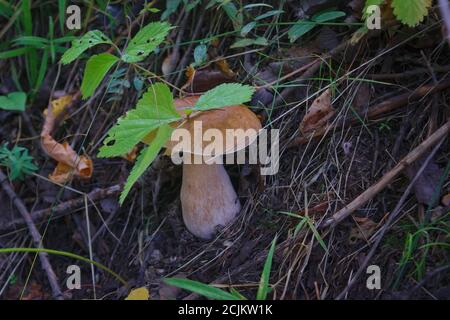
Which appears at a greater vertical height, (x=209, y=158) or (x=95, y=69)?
(x=95, y=69)

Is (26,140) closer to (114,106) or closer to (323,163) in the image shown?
(114,106)

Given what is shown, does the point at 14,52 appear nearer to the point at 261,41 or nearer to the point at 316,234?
the point at 261,41

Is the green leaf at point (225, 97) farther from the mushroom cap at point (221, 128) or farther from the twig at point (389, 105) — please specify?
the twig at point (389, 105)

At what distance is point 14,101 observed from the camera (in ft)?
9.12

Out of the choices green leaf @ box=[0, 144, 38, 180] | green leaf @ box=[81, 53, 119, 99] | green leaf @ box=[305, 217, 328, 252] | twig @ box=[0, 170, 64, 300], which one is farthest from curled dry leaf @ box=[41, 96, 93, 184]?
green leaf @ box=[305, 217, 328, 252]

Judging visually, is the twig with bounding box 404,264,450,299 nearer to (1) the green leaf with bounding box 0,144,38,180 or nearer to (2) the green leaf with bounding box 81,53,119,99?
(2) the green leaf with bounding box 81,53,119,99

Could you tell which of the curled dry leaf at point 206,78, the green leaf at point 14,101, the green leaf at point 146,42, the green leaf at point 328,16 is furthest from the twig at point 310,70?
the green leaf at point 14,101

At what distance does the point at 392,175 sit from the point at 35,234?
5.60 feet

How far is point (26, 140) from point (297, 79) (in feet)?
5.14

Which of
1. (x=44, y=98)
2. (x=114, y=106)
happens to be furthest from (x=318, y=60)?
(x=44, y=98)

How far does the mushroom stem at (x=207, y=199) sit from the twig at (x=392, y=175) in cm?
50

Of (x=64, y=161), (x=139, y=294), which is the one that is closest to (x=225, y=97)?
(x=139, y=294)

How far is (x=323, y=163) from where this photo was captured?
213cm

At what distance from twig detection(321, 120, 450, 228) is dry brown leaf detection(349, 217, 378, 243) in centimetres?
6
